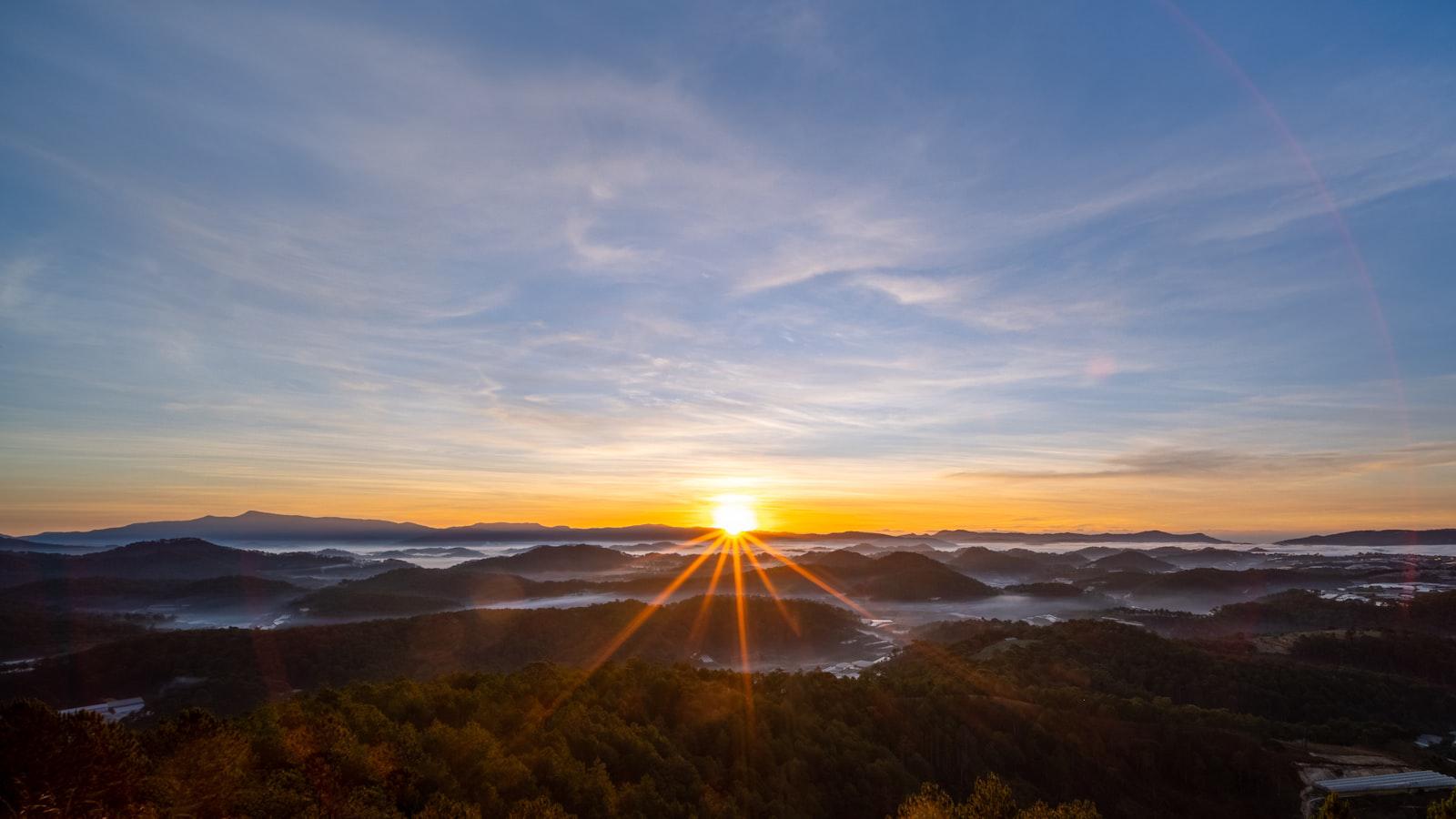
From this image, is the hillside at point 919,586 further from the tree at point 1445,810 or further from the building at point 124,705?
the tree at point 1445,810

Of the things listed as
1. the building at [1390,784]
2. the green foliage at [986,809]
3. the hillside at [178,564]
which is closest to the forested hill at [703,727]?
the green foliage at [986,809]

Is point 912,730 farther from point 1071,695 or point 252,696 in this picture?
point 252,696

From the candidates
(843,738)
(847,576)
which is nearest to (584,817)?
(843,738)

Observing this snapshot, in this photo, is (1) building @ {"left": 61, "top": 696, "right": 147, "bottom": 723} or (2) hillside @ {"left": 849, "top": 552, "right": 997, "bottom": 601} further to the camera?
(2) hillside @ {"left": 849, "top": 552, "right": 997, "bottom": 601}

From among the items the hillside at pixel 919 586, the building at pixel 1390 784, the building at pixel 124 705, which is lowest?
the hillside at pixel 919 586

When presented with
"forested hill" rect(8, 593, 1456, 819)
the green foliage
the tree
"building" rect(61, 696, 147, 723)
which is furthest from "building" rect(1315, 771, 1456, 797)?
"building" rect(61, 696, 147, 723)

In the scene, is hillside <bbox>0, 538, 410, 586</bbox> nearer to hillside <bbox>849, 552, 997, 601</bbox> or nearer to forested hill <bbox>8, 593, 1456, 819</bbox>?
forested hill <bbox>8, 593, 1456, 819</bbox>

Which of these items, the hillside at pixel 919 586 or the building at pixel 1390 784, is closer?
the building at pixel 1390 784

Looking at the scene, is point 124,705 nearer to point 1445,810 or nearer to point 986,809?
point 986,809

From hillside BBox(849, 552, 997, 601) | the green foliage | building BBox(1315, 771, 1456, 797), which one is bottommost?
hillside BBox(849, 552, 997, 601)

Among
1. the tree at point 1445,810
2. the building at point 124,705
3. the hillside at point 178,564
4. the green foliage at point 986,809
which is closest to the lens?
the green foliage at point 986,809

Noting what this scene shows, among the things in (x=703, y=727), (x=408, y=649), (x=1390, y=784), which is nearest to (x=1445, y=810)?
(x=1390, y=784)
